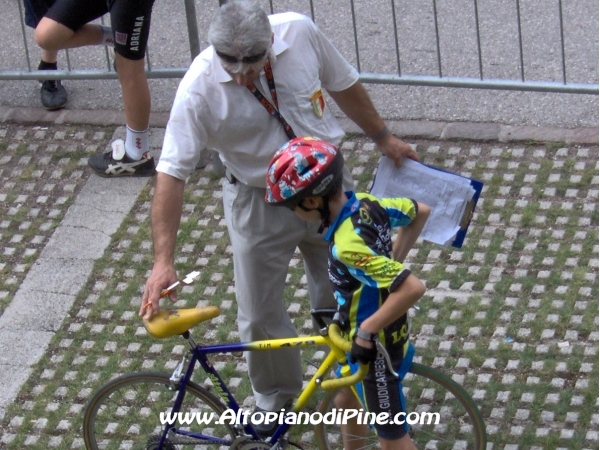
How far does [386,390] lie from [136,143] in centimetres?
303

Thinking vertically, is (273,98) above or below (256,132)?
above

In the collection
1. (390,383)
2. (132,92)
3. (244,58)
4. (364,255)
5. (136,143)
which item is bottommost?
(136,143)

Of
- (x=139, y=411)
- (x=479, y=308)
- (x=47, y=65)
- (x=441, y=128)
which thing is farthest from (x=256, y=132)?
(x=47, y=65)

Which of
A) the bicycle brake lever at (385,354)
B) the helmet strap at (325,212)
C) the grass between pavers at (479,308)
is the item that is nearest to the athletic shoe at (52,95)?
the grass between pavers at (479,308)

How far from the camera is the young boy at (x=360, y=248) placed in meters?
3.56

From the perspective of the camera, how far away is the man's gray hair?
3.74 m

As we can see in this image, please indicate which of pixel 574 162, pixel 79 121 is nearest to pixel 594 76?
pixel 574 162

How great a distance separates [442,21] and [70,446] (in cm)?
444

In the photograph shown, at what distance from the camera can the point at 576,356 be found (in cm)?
491

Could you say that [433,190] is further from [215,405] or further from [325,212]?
Answer: [215,405]

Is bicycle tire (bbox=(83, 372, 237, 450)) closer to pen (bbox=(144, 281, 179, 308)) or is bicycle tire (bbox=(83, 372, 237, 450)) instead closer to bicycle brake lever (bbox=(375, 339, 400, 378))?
pen (bbox=(144, 281, 179, 308))

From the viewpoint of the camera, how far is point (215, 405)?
434 cm

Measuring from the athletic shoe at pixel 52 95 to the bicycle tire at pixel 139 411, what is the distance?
3.09 metres

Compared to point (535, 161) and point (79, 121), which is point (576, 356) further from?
point (79, 121)
